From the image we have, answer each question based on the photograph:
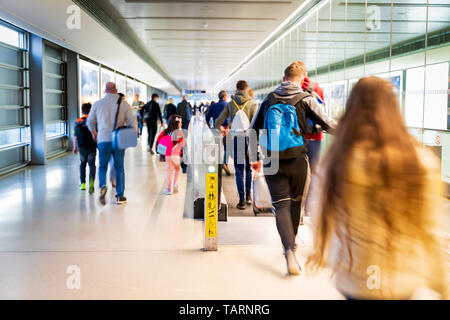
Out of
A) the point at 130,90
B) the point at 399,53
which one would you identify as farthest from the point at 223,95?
the point at 130,90

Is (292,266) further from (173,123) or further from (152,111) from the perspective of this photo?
(152,111)

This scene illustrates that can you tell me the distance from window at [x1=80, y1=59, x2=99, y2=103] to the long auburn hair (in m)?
15.1

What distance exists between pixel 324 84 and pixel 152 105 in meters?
5.93

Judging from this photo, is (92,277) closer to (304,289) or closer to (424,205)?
(304,289)

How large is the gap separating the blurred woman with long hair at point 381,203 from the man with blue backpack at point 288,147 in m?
2.31

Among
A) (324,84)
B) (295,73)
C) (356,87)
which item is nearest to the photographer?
(356,87)

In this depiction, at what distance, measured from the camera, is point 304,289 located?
3.78m

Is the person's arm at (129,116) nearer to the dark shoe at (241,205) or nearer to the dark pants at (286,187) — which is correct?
the dark shoe at (241,205)

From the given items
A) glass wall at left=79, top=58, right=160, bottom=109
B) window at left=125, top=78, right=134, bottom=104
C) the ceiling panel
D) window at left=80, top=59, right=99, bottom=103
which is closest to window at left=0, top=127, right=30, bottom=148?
the ceiling panel

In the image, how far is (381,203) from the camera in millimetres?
1751

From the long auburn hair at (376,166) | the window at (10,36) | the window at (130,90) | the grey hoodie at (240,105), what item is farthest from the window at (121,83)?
the long auburn hair at (376,166)

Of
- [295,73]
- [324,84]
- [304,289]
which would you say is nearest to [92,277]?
[304,289]

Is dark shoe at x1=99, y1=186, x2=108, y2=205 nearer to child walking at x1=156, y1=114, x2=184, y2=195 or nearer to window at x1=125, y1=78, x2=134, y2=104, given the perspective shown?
child walking at x1=156, y1=114, x2=184, y2=195
